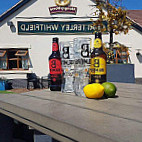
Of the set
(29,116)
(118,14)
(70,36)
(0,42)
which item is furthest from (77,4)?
(29,116)

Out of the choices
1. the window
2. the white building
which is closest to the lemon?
the white building

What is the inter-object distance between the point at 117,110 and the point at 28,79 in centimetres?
747

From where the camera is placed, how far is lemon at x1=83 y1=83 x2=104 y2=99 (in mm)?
1155

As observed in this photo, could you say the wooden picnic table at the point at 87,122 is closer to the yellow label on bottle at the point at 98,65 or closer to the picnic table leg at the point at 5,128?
the yellow label on bottle at the point at 98,65

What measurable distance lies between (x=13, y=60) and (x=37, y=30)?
81.8 inches

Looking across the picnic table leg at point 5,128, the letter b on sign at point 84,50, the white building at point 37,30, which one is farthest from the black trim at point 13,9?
the letter b on sign at point 84,50

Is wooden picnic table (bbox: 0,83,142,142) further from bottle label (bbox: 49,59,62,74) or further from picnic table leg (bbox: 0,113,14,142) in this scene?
picnic table leg (bbox: 0,113,14,142)

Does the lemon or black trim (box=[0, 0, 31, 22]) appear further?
black trim (box=[0, 0, 31, 22])

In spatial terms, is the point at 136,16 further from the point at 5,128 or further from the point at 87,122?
the point at 87,122

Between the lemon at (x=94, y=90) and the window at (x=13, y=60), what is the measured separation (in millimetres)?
7068

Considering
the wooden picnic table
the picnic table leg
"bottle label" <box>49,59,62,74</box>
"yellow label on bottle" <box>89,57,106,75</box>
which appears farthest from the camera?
the picnic table leg

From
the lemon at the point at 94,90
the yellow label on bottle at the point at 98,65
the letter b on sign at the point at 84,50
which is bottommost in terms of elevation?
the lemon at the point at 94,90

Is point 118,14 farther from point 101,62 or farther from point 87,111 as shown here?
point 87,111

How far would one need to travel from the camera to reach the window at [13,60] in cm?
788
